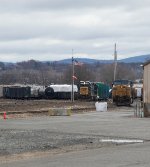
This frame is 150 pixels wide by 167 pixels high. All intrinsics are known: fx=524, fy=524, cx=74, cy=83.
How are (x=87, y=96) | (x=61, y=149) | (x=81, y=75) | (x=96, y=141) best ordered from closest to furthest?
(x=61, y=149) < (x=96, y=141) < (x=87, y=96) < (x=81, y=75)

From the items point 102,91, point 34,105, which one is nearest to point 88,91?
point 102,91

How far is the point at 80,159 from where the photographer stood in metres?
15.4

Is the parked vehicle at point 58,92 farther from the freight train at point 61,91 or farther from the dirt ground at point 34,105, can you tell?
the dirt ground at point 34,105

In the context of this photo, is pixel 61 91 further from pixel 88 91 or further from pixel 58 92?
pixel 88 91

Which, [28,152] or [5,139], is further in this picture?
[5,139]

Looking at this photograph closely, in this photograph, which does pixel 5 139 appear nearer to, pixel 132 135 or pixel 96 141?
pixel 96 141

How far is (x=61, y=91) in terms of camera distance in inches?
3681

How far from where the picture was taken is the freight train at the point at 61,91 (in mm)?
84688

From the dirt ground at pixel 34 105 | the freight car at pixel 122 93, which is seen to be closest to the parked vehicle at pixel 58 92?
the dirt ground at pixel 34 105

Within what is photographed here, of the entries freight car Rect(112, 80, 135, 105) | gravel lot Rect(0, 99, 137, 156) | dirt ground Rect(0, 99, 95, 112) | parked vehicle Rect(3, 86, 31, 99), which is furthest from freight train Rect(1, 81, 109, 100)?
gravel lot Rect(0, 99, 137, 156)

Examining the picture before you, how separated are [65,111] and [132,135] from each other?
64.1 feet

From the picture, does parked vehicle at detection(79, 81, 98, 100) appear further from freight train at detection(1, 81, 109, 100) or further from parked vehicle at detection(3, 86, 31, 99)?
parked vehicle at detection(3, 86, 31, 99)

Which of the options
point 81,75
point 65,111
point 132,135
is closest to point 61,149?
point 132,135

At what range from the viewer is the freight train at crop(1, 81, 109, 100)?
278ft
